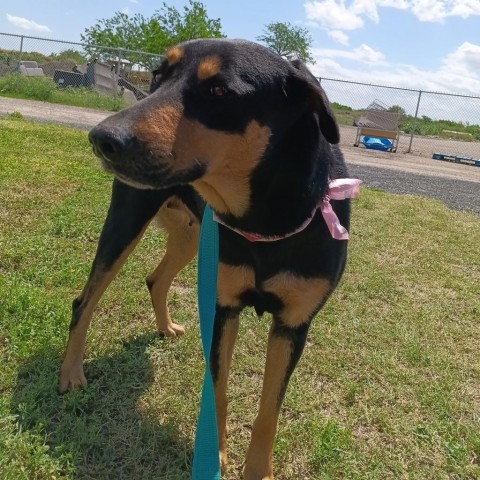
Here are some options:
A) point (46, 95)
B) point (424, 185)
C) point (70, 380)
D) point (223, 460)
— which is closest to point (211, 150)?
point (223, 460)

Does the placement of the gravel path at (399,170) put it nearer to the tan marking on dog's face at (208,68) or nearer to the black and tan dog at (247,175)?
the black and tan dog at (247,175)

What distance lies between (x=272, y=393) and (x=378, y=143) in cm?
1783

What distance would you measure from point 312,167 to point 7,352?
207cm

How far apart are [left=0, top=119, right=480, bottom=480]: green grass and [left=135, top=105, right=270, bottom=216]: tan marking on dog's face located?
1.27m

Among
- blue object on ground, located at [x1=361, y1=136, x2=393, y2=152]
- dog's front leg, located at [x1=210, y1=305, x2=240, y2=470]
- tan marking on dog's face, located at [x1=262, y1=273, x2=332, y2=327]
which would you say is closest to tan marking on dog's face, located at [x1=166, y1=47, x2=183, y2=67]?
tan marking on dog's face, located at [x1=262, y1=273, x2=332, y2=327]

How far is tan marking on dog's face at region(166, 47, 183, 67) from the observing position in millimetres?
2137

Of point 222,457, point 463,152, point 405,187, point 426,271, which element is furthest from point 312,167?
point 463,152

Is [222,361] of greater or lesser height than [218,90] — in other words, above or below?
below

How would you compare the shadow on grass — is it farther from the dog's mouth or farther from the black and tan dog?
the dog's mouth

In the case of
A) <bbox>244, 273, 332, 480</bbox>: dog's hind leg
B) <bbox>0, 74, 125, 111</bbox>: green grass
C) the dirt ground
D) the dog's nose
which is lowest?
<bbox>244, 273, 332, 480</bbox>: dog's hind leg

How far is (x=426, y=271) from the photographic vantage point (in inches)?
213

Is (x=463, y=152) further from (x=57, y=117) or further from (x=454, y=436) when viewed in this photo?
(x=454, y=436)

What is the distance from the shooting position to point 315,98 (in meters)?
2.19

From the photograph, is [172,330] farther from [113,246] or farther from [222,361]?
[222,361]
